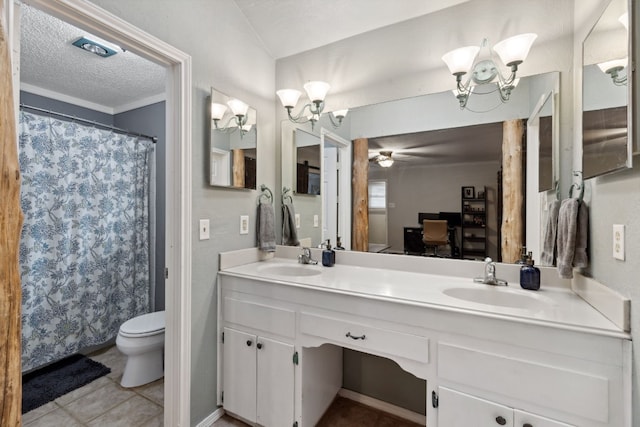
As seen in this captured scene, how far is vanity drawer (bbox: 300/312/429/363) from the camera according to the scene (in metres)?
1.17

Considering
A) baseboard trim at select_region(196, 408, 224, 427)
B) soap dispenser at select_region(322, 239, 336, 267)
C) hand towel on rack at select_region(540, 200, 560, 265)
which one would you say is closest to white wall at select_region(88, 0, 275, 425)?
baseboard trim at select_region(196, 408, 224, 427)

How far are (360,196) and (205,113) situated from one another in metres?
1.08

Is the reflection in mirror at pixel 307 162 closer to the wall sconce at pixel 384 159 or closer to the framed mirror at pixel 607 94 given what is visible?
the wall sconce at pixel 384 159

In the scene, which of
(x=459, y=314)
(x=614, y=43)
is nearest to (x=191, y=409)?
(x=459, y=314)

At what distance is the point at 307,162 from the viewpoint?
214 centimetres

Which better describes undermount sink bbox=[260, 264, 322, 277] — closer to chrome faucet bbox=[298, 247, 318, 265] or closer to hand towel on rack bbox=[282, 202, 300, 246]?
chrome faucet bbox=[298, 247, 318, 265]

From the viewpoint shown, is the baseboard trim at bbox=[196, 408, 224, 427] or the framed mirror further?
the baseboard trim at bbox=[196, 408, 224, 427]

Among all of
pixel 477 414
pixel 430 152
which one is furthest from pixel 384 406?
pixel 430 152

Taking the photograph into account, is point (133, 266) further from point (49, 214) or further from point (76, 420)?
point (76, 420)

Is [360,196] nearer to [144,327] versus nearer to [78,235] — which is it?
[144,327]

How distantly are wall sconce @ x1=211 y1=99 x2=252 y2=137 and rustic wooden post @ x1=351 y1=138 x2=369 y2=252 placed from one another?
2.46ft

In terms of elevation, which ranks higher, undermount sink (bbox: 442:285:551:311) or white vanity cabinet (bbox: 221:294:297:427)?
undermount sink (bbox: 442:285:551:311)

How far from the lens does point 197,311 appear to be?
1.61m

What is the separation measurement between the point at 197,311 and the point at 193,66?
137 centimetres
